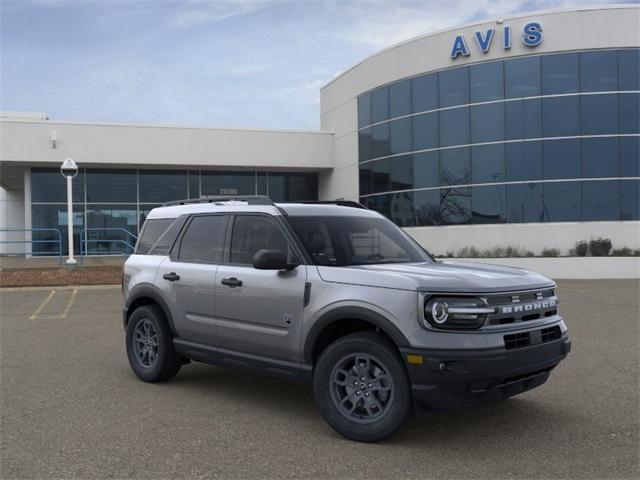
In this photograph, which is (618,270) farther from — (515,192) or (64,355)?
(64,355)

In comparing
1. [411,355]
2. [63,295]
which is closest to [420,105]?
[63,295]

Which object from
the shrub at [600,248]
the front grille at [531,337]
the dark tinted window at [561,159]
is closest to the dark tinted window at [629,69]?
the dark tinted window at [561,159]

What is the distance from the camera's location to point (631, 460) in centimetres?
437

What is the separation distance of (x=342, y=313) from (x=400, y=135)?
2252 cm

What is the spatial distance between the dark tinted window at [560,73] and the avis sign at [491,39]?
0.81m

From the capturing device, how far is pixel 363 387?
4719 millimetres

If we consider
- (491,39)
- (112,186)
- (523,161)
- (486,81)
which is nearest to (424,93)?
(486,81)

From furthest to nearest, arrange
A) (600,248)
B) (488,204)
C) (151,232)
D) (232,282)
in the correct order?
(488,204), (600,248), (151,232), (232,282)

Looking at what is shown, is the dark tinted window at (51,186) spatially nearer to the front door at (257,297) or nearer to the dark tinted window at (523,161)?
the dark tinted window at (523,161)

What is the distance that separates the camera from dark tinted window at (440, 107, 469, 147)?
24.4m

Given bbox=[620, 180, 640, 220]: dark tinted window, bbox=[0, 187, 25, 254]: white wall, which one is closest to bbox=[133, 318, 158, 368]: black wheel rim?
bbox=[620, 180, 640, 220]: dark tinted window

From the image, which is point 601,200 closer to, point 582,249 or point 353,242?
point 582,249

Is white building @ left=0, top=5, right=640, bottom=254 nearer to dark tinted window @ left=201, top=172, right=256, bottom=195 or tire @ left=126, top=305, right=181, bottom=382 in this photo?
dark tinted window @ left=201, top=172, right=256, bottom=195

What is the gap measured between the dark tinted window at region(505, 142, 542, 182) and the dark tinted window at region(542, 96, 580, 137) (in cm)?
70
